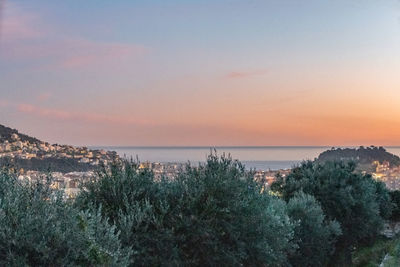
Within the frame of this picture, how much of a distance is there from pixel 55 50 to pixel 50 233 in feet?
39.6

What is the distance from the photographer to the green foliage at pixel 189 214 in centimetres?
675

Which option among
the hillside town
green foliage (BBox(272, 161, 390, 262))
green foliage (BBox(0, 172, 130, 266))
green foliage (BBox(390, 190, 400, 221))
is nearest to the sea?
the hillside town

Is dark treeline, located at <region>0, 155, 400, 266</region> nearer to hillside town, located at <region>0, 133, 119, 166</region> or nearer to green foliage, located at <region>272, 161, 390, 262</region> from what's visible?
hillside town, located at <region>0, 133, 119, 166</region>

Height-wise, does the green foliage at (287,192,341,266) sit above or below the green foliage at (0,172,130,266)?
below

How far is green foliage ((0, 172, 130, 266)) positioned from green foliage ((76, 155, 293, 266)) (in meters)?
1.35

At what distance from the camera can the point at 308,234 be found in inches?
479

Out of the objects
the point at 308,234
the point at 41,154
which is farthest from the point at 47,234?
the point at 41,154

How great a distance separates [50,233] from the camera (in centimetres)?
466

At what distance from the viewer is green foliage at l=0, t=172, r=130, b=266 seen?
4590 mm

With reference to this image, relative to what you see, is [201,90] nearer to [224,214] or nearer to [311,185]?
[311,185]

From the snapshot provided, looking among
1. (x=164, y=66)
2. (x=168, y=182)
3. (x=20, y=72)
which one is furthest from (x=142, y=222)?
(x=164, y=66)

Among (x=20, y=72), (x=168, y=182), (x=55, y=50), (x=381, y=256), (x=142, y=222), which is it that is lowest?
(x=381, y=256)

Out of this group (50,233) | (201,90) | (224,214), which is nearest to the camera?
(50,233)

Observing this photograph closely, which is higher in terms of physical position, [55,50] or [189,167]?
[55,50]
